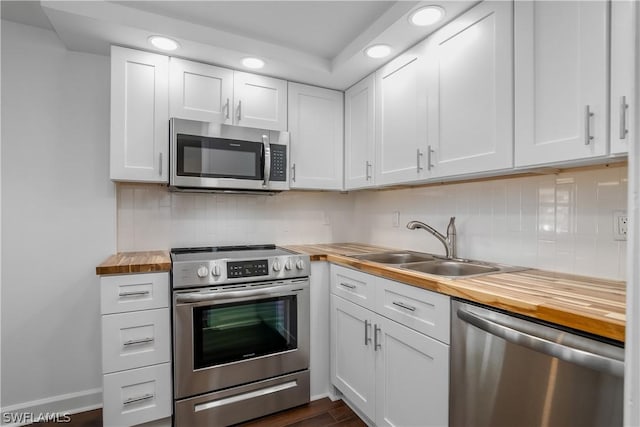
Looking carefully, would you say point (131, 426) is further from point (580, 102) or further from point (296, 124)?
point (580, 102)

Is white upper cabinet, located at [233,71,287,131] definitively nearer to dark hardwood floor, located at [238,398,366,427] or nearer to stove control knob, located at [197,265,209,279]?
stove control knob, located at [197,265,209,279]

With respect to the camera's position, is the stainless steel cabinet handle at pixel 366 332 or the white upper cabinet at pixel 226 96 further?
the white upper cabinet at pixel 226 96

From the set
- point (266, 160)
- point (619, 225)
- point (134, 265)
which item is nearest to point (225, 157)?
point (266, 160)

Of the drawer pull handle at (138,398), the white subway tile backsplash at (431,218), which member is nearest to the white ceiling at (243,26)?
the white subway tile backsplash at (431,218)

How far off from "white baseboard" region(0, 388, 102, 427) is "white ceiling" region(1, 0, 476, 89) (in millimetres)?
2120

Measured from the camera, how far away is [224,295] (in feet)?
5.78

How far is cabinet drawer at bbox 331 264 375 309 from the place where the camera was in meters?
1.72

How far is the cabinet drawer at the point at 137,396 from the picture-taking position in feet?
5.23

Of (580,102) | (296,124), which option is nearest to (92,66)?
(296,124)

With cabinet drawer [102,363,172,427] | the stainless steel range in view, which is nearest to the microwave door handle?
the stainless steel range

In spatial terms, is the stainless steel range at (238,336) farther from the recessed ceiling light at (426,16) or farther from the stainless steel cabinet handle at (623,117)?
the stainless steel cabinet handle at (623,117)

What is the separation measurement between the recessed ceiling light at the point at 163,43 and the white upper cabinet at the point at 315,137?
792 mm

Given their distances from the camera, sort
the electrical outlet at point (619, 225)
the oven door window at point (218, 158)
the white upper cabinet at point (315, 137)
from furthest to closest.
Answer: the white upper cabinet at point (315, 137)
the oven door window at point (218, 158)
the electrical outlet at point (619, 225)

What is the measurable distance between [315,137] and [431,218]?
3.38 feet
